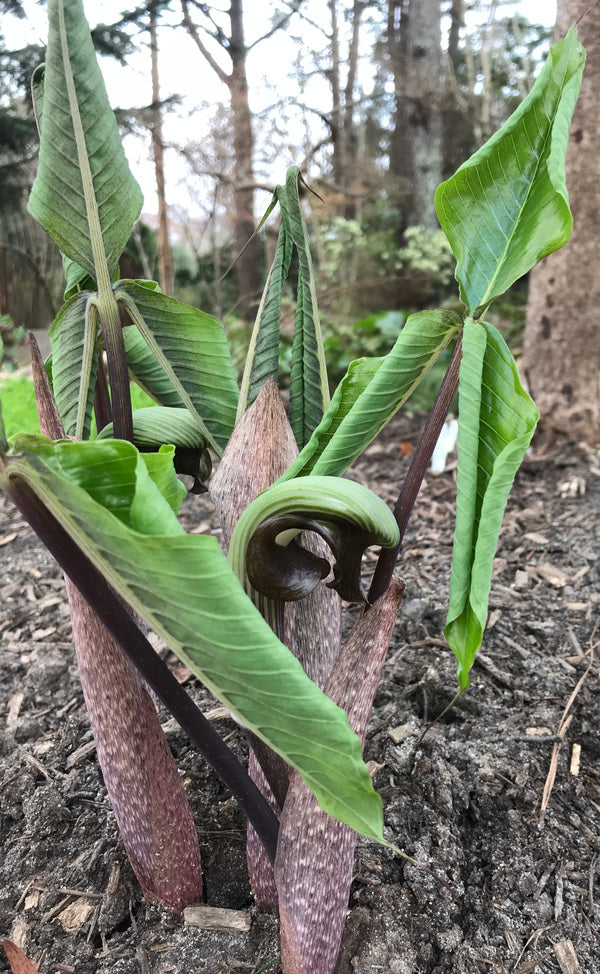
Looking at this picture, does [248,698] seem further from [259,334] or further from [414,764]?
[414,764]

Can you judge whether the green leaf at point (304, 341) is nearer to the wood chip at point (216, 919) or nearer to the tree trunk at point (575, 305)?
the wood chip at point (216, 919)

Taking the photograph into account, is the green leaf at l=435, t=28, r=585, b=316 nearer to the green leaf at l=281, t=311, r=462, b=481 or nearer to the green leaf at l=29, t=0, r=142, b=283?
the green leaf at l=281, t=311, r=462, b=481

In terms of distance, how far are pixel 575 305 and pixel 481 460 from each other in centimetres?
191

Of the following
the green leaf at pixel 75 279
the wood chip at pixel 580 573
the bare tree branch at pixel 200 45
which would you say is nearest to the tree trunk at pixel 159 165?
the bare tree branch at pixel 200 45

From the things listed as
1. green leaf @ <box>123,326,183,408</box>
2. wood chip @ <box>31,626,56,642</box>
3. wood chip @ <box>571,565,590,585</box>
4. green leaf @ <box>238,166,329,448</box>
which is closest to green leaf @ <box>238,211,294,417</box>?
green leaf @ <box>238,166,329,448</box>

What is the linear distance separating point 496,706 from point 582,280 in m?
1.62

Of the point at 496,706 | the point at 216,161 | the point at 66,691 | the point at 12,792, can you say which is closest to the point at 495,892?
the point at 496,706

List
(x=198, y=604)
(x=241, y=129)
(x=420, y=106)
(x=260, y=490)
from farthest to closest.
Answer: (x=420, y=106)
(x=241, y=129)
(x=260, y=490)
(x=198, y=604)

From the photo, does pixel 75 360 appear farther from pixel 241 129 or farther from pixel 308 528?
pixel 241 129

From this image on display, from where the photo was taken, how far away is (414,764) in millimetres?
848

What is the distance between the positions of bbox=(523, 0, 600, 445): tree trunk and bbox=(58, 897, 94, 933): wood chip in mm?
1977

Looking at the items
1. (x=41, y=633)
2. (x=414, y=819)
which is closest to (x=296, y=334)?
(x=414, y=819)

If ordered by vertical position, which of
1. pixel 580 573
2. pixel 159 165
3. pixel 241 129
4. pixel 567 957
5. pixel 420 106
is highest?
pixel 420 106

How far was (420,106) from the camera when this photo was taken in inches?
186
